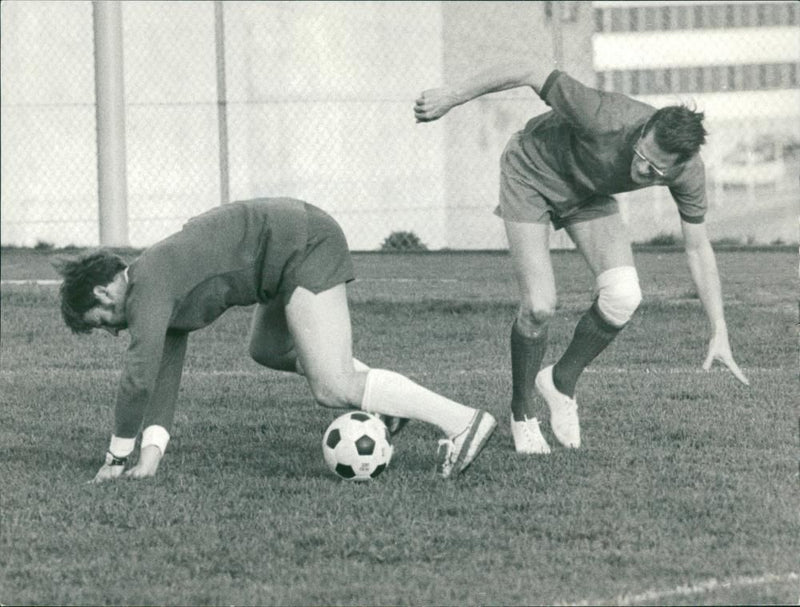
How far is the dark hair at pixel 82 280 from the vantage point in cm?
556

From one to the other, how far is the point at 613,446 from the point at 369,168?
988cm

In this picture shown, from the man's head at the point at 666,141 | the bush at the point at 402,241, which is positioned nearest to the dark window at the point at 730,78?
the bush at the point at 402,241

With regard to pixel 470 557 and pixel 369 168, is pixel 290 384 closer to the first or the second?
pixel 470 557

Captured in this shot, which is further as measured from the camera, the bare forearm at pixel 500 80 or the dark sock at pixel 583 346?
the dark sock at pixel 583 346

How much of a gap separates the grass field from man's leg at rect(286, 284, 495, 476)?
0.65 ft

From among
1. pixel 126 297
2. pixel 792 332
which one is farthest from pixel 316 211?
pixel 792 332

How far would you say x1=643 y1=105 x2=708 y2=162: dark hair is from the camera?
5.81 m

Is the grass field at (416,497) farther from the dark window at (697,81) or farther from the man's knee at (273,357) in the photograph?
the dark window at (697,81)

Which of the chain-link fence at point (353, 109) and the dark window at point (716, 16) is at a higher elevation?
the dark window at point (716, 16)

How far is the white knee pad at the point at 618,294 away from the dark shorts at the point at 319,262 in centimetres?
115

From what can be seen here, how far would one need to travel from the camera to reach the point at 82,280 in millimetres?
5566

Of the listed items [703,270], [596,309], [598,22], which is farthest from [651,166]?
[598,22]

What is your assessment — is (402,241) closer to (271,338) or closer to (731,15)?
(731,15)

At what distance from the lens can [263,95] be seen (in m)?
16.0
